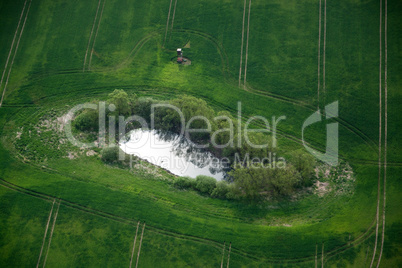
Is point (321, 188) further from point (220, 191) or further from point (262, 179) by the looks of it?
point (220, 191)

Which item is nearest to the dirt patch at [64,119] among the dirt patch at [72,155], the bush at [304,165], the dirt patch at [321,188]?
the dirt patch at [72,155]

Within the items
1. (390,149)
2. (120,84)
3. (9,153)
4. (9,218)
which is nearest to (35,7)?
(120,84)

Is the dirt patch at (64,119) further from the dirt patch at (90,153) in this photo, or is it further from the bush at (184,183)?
the bush at (184,183)

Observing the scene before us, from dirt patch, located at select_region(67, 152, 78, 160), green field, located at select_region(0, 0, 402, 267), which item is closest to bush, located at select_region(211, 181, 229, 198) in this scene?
green field, located at select_region(0, 0, 402, 267)

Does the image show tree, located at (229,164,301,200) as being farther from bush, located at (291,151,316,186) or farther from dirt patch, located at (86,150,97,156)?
dirt patch, located at (86,150,97,156)

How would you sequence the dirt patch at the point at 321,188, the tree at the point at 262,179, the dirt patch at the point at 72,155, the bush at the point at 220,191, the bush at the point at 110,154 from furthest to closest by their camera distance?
the dirt patch at the point at 72,155 → the bush at the point at 110,154 → the dirt patch at the point at 321,188 → the bush at the point at 220,191 → the tree at the point at 262,179

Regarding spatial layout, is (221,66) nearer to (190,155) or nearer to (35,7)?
(190,155)
